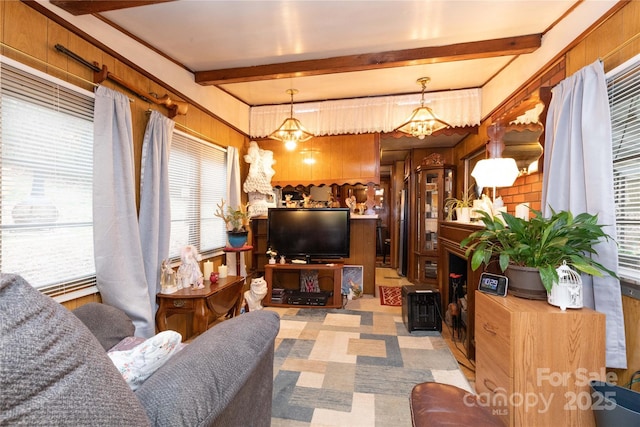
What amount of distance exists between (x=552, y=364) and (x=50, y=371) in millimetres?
1811

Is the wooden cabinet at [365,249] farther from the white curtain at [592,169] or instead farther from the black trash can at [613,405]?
the black trash can at [613,405]

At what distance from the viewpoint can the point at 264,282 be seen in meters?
3.57

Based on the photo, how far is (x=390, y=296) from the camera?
13.7 ft

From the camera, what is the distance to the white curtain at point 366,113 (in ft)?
11.6

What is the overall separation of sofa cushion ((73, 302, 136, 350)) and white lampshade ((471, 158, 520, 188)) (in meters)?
2.79

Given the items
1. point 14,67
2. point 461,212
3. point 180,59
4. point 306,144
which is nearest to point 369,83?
point 306,144

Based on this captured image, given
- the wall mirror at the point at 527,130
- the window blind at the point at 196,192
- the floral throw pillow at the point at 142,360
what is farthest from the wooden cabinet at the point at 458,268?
the window blind at the point at 196,192

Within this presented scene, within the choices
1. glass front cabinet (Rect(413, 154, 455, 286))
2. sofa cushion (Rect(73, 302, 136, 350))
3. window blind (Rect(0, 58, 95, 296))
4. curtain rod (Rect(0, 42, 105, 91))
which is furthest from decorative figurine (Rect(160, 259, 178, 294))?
glass front cabinet (Rect(413, 154, 455, 286))

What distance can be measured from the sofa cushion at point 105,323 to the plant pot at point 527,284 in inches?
87.4

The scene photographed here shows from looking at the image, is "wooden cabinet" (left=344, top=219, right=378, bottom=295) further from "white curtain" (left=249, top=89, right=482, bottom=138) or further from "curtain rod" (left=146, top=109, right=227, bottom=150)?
A: "curtain rod" (left=146, top=109, right=227, bottom=150)

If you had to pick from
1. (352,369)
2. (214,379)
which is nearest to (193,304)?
(352,369)

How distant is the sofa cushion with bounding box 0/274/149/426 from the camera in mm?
447

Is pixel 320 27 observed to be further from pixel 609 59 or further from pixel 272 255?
pixel 272 255

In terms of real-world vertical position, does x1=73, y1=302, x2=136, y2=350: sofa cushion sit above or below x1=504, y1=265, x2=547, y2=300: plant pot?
below
